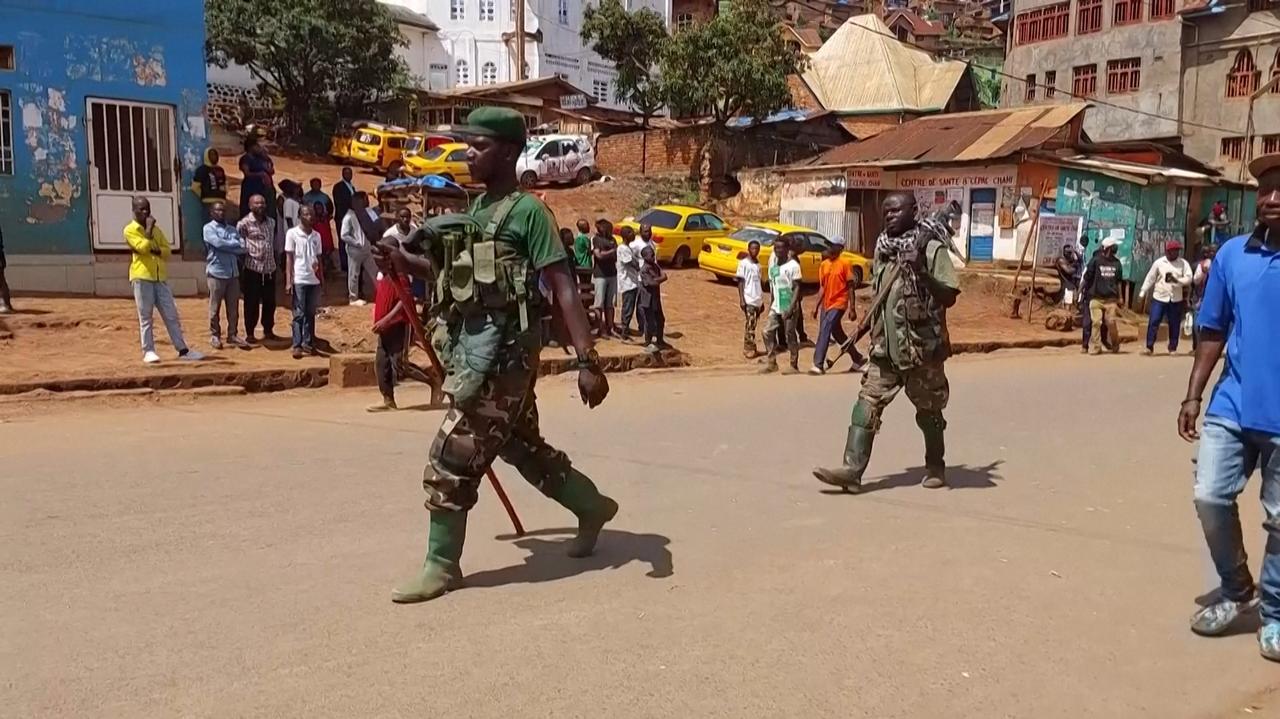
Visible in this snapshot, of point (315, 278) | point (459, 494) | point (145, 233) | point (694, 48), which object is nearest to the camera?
point (459, 494)

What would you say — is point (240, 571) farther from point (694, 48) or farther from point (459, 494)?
point (694, 48)

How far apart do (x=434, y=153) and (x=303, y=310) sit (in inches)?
696

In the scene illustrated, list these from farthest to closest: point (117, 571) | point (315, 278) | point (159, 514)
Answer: point (315, 278), point (159, 514), point (117, 571)

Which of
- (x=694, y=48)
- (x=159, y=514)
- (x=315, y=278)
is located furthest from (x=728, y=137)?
(x=159, y=514)

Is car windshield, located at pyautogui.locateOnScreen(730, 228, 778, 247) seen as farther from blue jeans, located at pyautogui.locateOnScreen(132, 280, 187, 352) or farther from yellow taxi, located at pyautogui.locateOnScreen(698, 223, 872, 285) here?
blue jeans, located at pyautogui.locateOnScreen(132, 280, 187, 352)

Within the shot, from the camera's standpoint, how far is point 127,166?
14.4 m

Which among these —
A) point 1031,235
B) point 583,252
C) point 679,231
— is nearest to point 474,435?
point 583,252

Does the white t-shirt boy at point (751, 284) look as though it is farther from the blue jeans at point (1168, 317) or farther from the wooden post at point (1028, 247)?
the wooden post at point (1028, 247)

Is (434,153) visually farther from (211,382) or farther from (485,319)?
(485,319)

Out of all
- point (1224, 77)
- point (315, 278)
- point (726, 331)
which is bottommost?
point (726, 331)

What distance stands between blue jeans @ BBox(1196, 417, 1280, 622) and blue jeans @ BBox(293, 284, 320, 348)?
963 cm

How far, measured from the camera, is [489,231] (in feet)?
14.5

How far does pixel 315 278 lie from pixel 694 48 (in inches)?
845

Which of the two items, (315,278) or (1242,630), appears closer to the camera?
(1242,630)
